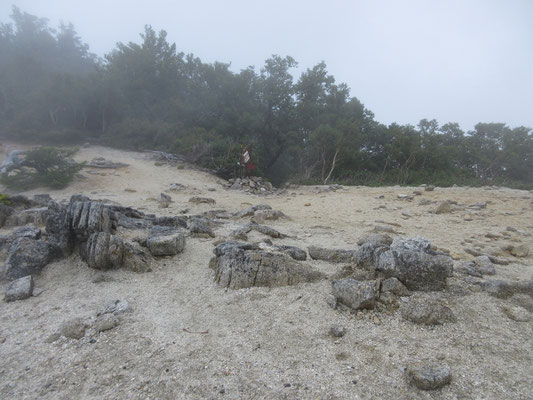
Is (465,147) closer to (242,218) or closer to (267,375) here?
(242,218)

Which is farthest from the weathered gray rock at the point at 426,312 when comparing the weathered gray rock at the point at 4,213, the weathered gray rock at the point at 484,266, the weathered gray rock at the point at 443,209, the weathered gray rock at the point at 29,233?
the weathered gray rock at the point at 4,213

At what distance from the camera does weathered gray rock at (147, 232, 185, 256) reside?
4426 millimetres

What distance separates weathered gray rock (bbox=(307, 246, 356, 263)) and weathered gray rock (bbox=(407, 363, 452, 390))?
197 centimetres

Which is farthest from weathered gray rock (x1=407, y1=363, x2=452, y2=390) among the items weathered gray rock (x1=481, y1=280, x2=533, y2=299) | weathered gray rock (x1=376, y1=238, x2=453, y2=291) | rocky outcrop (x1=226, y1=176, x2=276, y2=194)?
rocky outcrop (x1=226, y1=176, x2=276, y2=194)

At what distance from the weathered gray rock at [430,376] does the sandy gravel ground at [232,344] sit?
45 millimetres

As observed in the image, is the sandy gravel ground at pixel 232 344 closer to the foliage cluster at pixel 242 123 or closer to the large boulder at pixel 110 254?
the large boulder at pixel 110 254

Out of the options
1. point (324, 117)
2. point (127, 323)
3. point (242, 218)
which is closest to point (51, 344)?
point (127, 323)

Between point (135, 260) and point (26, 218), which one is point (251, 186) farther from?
point (135, 260)

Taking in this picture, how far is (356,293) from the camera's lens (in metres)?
2.96

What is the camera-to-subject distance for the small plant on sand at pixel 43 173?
37.1 feet

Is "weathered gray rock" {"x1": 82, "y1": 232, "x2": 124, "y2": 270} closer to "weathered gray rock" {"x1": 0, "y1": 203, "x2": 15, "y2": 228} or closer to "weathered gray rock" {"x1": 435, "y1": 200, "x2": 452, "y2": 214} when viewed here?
"weathered gray rock" {"x1": 0, "y1": 203, "x2": 15, "y2": 228}

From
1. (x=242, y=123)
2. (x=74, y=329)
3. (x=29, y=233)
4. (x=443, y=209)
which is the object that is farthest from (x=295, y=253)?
(x=242, y=123)

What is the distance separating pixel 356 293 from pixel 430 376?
98cm

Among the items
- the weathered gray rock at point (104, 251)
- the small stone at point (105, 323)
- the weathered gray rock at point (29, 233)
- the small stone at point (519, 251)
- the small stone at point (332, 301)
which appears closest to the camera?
the small stone at point (105, 323)
